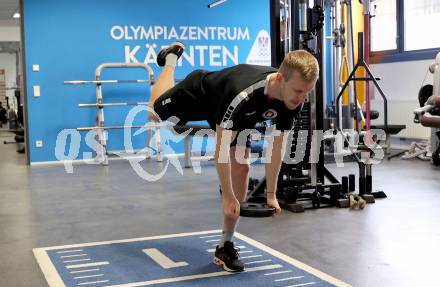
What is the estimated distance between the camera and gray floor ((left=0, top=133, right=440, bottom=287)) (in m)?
2.95

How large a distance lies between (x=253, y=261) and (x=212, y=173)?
11.5 ft

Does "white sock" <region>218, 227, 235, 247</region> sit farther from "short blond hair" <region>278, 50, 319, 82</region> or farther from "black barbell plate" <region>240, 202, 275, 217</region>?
"short blond hair" <region>278, 50, 319, 82</region>

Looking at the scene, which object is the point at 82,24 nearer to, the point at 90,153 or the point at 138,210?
the point at 90,153

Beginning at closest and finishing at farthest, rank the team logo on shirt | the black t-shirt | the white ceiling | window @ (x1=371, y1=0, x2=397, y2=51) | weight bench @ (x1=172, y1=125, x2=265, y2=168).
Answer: the black t-shirt → the team logo on shirt → weight bench @ (x1=172, y1=125, x2=265, y2=168) → window @ (x1=371, y1=0, x2=397, y2=51) → the white ceiling

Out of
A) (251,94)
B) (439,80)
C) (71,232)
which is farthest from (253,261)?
(439,80)

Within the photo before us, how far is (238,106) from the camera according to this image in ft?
8.19

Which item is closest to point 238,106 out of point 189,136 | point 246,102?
point 246,102

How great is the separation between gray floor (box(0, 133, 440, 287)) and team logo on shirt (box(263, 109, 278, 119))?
84cm

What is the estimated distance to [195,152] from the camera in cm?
814

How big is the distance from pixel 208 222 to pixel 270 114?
1.56 metres

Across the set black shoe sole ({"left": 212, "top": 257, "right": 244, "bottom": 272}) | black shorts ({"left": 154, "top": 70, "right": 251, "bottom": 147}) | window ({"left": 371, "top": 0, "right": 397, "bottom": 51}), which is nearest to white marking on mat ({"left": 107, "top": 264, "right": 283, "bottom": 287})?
black shoe sole ({"left": 212, "top": 257, "right": 244, "bottom": 272})

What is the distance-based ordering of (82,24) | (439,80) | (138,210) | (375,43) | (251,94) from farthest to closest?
(375,43) → (82,24) → (439,80) → (138,210) → (251,94)

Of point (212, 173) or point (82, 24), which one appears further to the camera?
point (82, 24)

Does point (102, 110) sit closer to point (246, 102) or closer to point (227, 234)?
point (227, 234)
